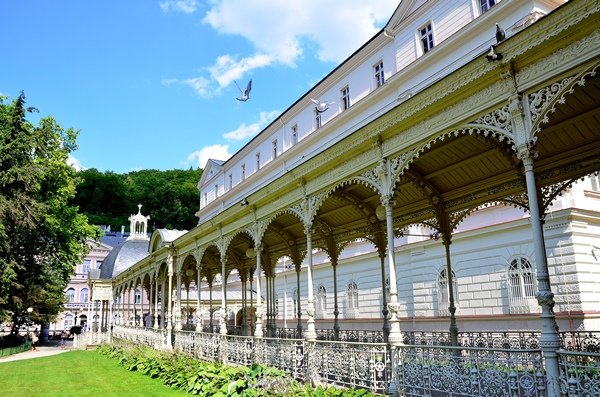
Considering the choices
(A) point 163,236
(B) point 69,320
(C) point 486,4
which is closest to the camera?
(C) point 486,4

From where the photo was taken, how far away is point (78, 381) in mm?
16609

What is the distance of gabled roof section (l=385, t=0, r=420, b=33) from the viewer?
78.3ft

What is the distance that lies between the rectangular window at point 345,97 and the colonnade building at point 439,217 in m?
0.15

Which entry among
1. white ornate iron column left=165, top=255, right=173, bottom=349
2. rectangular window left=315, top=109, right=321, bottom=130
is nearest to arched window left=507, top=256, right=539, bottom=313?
white ornate iron column left=165, top=255, right=173, bottom=349

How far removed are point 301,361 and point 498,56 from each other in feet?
26.5


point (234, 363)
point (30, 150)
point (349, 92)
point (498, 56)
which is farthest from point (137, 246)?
point (498, 56)

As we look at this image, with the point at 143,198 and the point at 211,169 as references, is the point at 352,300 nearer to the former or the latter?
the point at 211,169

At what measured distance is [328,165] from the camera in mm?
11469

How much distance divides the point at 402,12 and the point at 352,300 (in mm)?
17068

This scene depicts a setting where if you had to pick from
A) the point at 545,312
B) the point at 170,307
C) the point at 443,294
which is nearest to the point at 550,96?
the point at 545,312

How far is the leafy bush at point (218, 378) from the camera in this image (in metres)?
9.44

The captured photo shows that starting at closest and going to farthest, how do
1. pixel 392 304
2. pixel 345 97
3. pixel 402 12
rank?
1. pixel 392 304
2. pixel 402 12
3. pixel 345 97

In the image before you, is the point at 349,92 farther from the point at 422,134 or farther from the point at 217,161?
the point at 217,161

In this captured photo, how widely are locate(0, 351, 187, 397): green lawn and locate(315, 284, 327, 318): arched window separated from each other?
1411 cm
